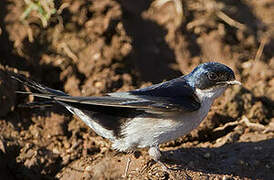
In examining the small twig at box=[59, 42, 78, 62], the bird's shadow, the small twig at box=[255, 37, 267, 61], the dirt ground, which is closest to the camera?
the bird's shadow

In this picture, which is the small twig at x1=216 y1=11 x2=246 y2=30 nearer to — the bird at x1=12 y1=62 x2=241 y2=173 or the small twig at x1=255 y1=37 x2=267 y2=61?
the small twig at x1=255 y1=37 x2=267 y2=61

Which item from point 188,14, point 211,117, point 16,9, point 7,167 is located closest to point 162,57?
point 188,14

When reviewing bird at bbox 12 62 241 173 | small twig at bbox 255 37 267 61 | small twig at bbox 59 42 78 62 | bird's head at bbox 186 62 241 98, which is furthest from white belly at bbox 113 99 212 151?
small twig at bbox 255 37 267 61

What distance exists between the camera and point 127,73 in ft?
17.6

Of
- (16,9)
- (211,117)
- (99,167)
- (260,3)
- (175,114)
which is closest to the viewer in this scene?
(175,114)

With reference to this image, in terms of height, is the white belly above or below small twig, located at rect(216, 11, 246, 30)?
below

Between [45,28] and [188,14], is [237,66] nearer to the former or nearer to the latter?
[188,14]

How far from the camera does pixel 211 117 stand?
5.06 m

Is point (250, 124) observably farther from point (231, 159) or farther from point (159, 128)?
point (159, 128)

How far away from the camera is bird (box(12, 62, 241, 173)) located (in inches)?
148

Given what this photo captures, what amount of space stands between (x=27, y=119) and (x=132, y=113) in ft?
4.49

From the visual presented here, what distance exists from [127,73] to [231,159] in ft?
5.14

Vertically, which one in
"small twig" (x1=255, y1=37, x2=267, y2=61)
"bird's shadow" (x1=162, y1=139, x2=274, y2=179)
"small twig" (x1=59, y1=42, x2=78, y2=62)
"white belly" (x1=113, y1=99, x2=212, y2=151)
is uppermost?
"small twig" (x1=59, y1=42, x2=78, y2=62)

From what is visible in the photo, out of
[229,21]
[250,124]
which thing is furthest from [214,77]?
[229,21]
